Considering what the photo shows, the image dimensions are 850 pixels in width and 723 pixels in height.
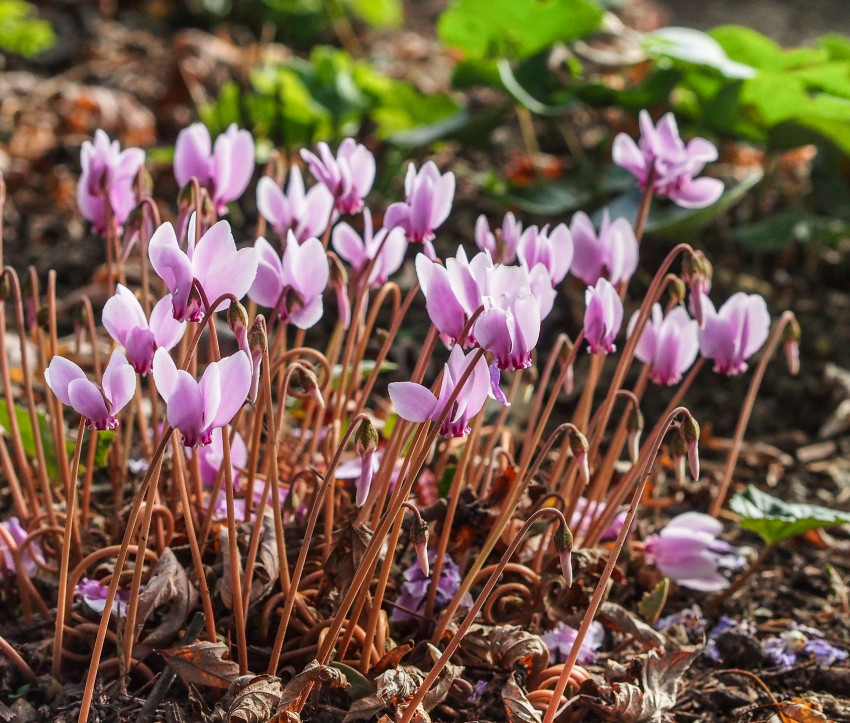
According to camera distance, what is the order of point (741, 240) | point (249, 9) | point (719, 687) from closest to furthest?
point (719, 687) < point (741, 240) < point (249, 9)

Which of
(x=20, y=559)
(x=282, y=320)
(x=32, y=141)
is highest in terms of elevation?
(x=282, y=320)

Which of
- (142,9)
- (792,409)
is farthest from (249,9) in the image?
(792,409)

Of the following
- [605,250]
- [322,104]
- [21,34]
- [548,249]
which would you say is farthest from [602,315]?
[21,34]

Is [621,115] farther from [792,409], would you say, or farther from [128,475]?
[128,475]

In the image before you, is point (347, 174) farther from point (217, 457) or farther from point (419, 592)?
point (419, 592)

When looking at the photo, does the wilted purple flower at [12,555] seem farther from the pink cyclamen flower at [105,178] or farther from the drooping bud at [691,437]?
the drooping bud at [691,437]

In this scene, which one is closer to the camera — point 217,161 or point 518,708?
point 518,708
